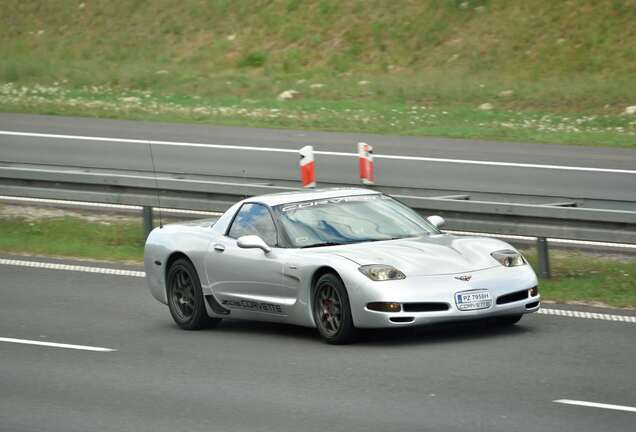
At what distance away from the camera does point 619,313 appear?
12.5m

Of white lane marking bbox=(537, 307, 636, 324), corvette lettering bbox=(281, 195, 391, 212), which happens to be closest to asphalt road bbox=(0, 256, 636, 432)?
white lane marking bbox=(537, 307, 636, 324)

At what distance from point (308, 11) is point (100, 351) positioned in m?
26.3

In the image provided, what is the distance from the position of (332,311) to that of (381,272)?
56 cm

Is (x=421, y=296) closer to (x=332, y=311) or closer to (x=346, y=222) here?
(x=332, y=311)

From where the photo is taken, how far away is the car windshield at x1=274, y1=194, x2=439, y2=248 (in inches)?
461

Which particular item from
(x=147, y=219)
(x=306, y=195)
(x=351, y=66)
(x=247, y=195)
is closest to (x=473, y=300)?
(x=306, y=195)

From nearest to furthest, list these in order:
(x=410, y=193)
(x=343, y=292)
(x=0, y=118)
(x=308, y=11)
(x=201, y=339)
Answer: (x=343, y=292) < (x=201, y=339) < (x=410, y=193) < (x=0, y=118) < (x=308, y=11)

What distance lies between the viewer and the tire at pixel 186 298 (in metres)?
12.5

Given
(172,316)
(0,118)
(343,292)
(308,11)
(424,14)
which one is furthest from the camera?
(308,11)

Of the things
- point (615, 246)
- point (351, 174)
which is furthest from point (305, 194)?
point (351, 174)

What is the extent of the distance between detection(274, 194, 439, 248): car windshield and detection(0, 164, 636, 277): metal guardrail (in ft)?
7.01

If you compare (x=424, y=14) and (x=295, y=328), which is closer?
(x=295, y=328)

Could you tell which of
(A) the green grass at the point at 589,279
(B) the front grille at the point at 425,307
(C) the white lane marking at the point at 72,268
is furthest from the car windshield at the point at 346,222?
(C) the white lane marking at the point at 72,268

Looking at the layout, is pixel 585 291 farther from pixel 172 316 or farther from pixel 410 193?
pixel 172 316
